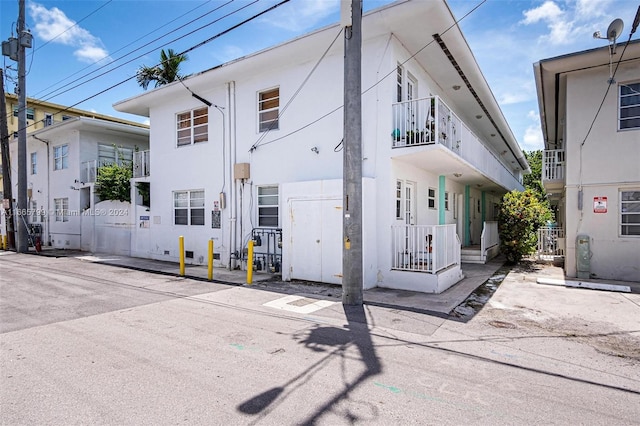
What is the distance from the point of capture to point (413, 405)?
3.29 meters

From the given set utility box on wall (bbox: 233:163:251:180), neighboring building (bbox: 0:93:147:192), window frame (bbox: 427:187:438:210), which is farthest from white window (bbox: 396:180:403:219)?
neighboring building (bbox: 0:93:147:192)

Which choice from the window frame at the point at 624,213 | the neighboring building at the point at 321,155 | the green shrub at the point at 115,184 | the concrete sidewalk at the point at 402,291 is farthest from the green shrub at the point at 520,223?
the green shrub at the point at 115,184

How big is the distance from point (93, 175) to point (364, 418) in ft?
62.4

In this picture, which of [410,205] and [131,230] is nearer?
[410,205]

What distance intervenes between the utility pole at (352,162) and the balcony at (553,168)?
8730 millimetres

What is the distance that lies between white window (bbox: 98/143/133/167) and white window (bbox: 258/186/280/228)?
1131 cm

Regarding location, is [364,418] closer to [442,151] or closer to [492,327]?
[492,327]

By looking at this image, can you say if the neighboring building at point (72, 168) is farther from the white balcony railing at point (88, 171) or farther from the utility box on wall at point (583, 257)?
the utility box on wall at point (583, 257)

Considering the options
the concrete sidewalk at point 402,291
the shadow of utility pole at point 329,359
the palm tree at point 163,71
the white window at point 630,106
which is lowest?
the concrete sidewalk at point 402,291

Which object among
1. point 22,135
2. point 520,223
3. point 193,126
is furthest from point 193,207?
point 22,135

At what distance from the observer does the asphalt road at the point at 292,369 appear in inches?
124

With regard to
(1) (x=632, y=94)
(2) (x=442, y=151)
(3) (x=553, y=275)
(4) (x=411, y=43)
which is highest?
(4) (x=411, y=43)

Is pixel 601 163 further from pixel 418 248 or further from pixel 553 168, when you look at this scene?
pixel 418 248

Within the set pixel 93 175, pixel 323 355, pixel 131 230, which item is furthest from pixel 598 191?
pixel 93 175
